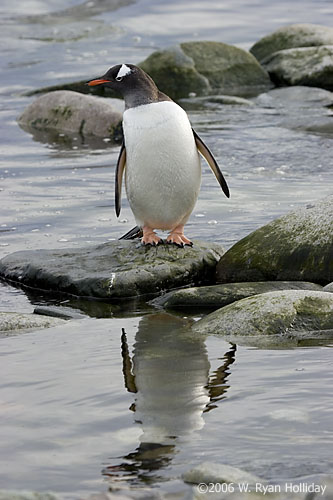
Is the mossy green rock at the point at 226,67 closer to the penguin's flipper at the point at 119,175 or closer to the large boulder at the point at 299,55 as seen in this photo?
the large boulder at the point at 299,55

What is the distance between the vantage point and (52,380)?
482cm

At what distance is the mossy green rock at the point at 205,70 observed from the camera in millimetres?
16156

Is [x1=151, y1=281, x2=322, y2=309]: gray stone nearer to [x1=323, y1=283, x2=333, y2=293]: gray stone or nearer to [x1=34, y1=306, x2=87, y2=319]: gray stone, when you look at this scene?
[x1=323, y1=283, x2=333, y2=293]: gray stone

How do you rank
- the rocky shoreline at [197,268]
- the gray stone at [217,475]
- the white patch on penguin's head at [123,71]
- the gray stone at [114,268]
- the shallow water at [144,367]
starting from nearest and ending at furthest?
1. the gray stone at [217,475]
2. the shallow water at [144,367]
3. the rocky shoreline at [197,268]
4. the gray stone at [114,268]
5. the white patch on penguin's head at [123,71]

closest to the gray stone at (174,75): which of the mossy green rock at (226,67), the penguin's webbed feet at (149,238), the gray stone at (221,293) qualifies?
the mossy green rock at (226,67)

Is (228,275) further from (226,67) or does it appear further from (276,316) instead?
(226,67)

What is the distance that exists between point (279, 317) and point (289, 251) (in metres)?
1.37

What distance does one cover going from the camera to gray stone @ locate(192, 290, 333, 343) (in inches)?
216

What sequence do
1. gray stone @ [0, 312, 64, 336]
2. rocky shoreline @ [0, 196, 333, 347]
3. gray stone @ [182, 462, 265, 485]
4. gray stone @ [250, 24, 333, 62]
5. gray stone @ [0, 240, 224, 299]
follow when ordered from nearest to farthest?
gray stone @ [182, 462, 265, 485] < gray stone @ [0, 312, 64, 336] < rocky shoreline @ [0, 196, 333, 347] < gray stone @ [0, 240, 224, 299] < gray stone @ [250, 24, 333, 62]

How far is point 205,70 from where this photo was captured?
16.5 metres

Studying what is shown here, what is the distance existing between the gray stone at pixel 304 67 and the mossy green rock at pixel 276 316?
34.8 ft

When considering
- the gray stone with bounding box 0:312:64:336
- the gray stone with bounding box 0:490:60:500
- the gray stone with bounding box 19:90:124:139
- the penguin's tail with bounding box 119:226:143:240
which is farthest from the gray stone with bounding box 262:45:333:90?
the gray stone with bounding box 0:490:60:500

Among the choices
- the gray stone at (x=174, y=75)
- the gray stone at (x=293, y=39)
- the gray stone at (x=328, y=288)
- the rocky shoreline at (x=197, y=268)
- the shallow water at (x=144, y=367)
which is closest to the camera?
the shallow water at (x=144, y=367)

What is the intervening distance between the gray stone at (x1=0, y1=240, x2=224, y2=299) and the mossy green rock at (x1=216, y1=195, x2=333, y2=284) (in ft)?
0.73
